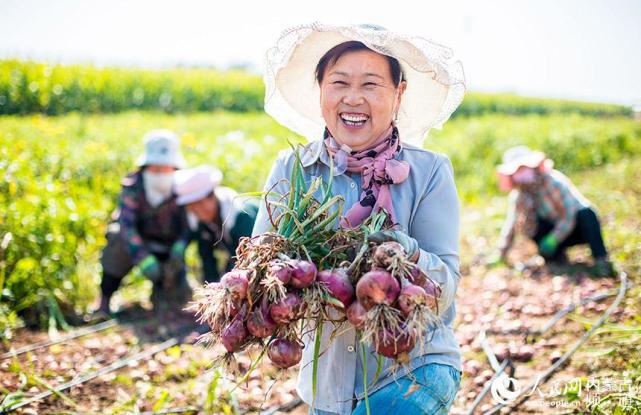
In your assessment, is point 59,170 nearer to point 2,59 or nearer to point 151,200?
point 151,200

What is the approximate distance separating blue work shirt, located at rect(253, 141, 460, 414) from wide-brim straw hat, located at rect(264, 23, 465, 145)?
0.31 metres

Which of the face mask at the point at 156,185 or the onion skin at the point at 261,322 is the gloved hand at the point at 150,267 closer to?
the face mask at the point at 156,185

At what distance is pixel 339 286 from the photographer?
1.40 meters

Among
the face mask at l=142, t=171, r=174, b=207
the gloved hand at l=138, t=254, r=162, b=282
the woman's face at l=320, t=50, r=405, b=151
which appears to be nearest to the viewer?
the woman's face at l=320, t=50, r=405, b=151

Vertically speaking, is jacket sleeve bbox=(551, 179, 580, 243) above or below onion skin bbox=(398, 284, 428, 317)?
below

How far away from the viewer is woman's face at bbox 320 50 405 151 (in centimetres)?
171

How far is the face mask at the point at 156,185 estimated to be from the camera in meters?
4.26

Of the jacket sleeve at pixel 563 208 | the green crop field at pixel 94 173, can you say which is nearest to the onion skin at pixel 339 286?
the green crop field at pixel 94 173

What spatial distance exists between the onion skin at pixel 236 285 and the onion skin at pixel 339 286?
0.20 meters

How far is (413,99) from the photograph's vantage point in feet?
6.68

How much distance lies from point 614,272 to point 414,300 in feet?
11.9

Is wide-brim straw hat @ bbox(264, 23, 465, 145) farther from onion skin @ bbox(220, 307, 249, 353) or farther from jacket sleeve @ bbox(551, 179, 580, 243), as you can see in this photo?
jacket sleeve @ bbox(551, 179, 580, 243)

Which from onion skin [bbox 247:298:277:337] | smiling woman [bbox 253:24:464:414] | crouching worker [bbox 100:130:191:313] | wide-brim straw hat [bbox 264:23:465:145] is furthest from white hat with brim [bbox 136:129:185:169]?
onion skin [bbox 247:298:277:337]

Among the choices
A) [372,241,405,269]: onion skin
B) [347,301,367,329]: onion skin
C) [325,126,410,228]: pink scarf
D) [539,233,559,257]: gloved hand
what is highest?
[325,126,410,228]: pink scarf
